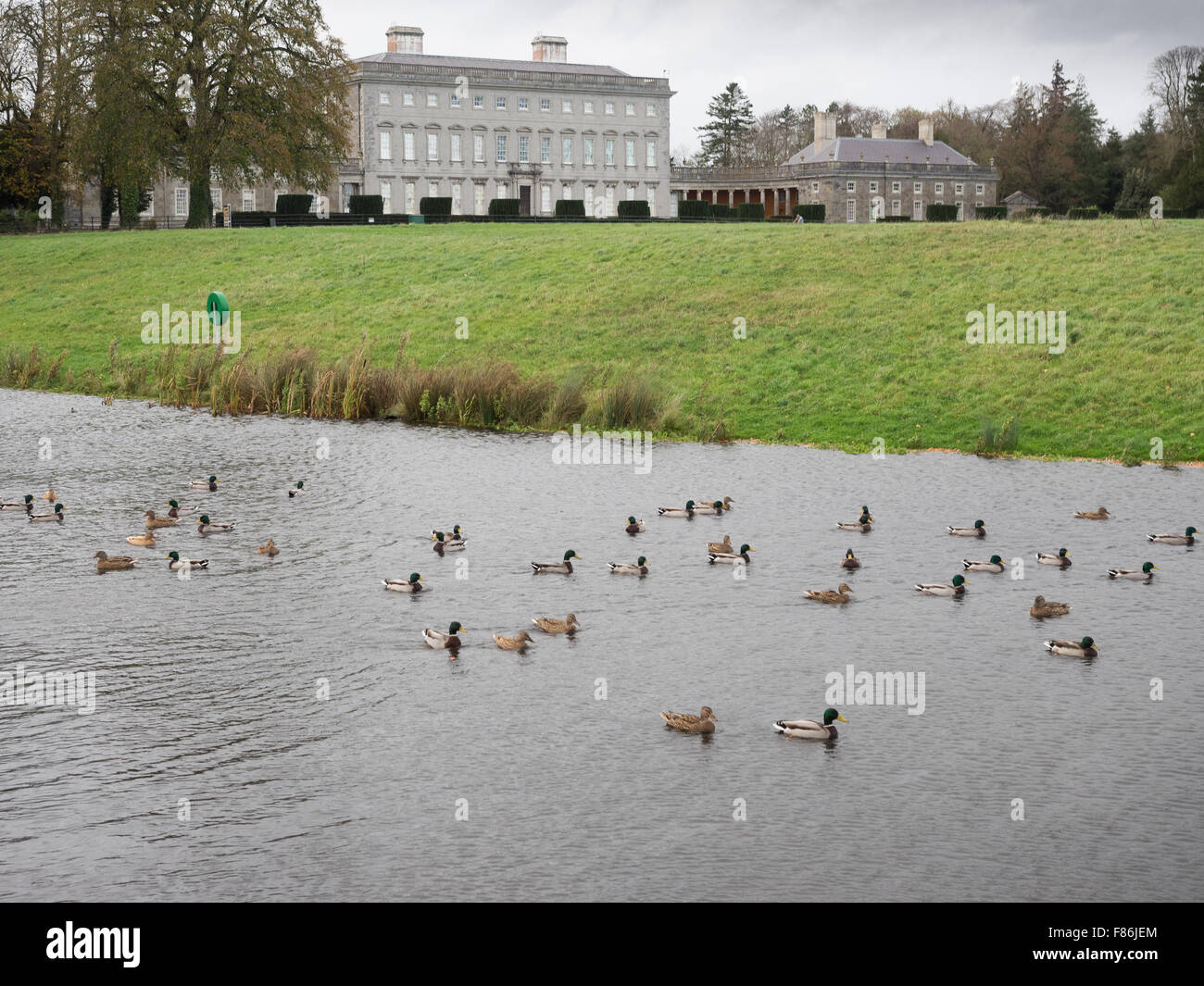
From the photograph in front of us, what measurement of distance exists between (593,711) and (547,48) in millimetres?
137209

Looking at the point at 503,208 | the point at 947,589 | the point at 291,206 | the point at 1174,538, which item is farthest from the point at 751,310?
the point at 291,206

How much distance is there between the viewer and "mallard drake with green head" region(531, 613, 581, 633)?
18.5 meters

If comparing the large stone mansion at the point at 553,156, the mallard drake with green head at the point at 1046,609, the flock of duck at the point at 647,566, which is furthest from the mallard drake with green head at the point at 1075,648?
the large stone mansion at the point at 553,156

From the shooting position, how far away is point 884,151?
148 meters

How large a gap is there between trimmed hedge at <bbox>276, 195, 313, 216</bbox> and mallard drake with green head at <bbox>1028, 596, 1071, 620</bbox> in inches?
3070

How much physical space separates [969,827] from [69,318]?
58886 mm

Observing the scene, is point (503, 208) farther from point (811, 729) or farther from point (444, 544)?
point (811, 729)

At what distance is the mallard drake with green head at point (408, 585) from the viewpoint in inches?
805

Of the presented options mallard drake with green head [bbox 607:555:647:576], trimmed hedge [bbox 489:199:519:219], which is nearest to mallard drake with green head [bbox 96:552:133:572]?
mallard drake with green head [bbox 607:555:647:576]

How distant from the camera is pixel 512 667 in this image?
55.9ft

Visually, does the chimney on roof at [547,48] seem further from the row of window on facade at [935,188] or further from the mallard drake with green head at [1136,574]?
the mallard drake with green head at [1136,574]
